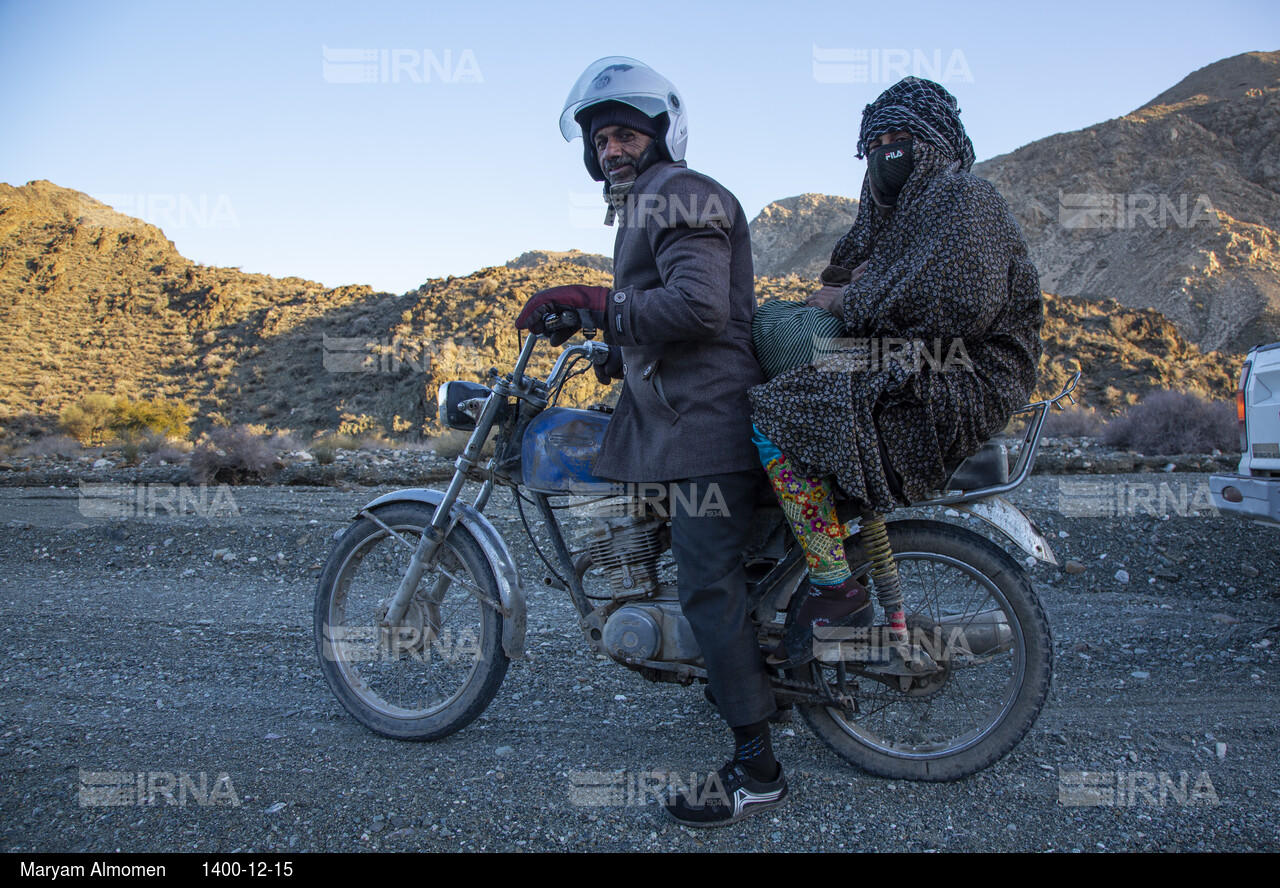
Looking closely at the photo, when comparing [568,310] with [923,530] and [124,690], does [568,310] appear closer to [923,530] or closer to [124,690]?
[923,530]

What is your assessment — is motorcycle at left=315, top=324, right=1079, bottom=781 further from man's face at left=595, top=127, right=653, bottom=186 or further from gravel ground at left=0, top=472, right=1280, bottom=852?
man's face at left=595, top=127, right=653, bottom=186

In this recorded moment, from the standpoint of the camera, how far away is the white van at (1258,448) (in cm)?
436

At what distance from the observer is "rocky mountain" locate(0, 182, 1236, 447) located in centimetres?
2539

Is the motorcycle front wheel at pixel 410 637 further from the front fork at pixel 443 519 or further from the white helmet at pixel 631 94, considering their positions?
the white helmet at pixel 631 94

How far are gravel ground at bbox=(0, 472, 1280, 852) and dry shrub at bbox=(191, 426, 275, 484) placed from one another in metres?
5.66

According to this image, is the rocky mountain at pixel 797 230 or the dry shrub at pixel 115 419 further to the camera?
the rocky mountain at pixel 797 230

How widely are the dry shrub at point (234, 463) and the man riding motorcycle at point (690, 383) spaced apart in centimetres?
993

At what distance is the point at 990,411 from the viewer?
2.43 meters

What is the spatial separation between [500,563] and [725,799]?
119 cm
